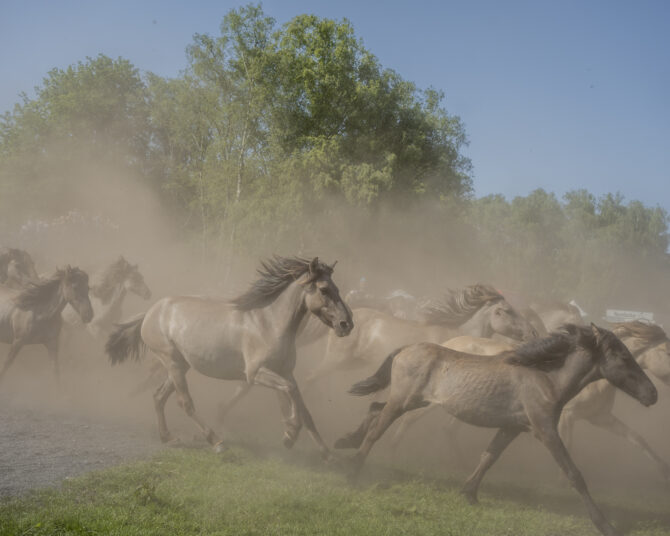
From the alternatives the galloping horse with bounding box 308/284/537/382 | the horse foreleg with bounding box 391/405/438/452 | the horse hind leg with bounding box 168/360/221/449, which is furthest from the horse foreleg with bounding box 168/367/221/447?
the galloping horse with bounding box 308/284/537/382

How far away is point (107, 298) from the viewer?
12352mm

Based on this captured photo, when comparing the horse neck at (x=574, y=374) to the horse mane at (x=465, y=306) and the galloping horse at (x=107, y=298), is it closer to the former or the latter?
the horse mane at (x=465, y=306)

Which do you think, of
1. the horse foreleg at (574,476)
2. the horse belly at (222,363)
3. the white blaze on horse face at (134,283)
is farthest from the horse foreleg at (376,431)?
the white blaze on horse face at (134,283)

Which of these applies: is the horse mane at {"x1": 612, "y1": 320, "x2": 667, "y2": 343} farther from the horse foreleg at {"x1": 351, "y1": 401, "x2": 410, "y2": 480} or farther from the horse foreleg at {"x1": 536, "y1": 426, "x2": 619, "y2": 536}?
the horse foreleg at {"x1": 351, "y1": 401, "x2": 410, "y2": 480}

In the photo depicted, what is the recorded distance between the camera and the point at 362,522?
467cm

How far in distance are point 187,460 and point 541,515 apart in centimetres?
389

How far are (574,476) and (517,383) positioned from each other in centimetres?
102

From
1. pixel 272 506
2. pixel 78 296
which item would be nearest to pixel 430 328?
pixel 272 506

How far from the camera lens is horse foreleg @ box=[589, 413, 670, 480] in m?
7.07

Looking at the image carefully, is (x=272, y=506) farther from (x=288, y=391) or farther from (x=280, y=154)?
(x=280, y=154)

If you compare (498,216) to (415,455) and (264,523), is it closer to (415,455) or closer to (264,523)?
(415,455)

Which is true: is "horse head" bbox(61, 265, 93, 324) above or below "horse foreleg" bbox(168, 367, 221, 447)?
above

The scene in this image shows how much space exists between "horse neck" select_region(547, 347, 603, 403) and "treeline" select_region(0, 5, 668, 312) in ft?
51.7

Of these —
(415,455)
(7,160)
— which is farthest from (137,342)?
(7,160)
